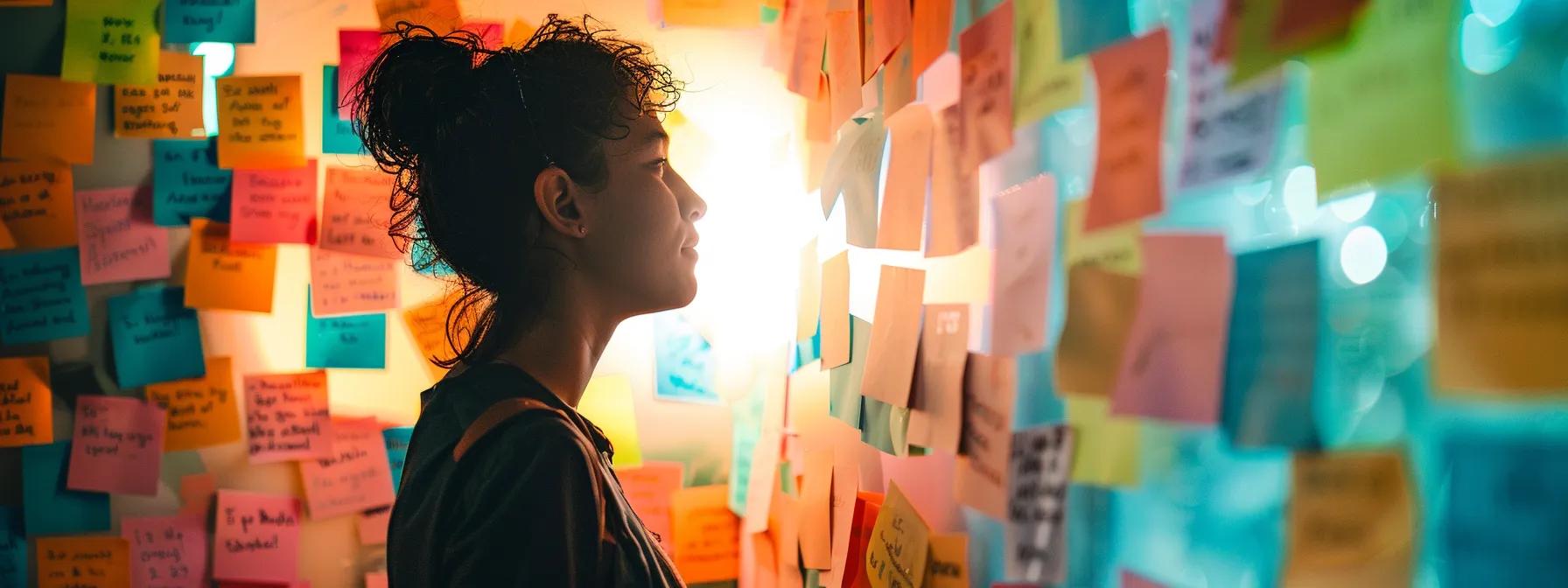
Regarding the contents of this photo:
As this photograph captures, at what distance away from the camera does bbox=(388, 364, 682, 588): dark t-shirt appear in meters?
0.69

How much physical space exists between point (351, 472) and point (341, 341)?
0.19 meters

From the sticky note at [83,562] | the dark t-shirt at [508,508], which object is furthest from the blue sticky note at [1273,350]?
the sticky note at [83,562]

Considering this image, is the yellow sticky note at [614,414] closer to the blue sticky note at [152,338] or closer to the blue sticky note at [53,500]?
the blue sticky note at [152,338]

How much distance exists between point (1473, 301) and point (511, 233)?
0.70 m

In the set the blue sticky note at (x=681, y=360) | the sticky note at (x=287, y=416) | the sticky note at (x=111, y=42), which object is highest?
the sticky note at (x=111, y=42)

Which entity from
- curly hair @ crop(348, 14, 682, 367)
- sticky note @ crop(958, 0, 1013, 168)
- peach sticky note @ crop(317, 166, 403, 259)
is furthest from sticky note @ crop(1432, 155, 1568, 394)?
peach sticky note @ crop(317, 166, 403, 259)

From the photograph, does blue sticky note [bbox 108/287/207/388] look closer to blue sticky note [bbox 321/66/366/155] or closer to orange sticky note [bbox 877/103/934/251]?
blue sticky note [bbox 321/66/366/155]

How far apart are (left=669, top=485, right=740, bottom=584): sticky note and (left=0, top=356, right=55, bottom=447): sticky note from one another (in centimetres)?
86

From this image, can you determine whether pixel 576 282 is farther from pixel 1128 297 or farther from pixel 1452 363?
pixel 1452 363

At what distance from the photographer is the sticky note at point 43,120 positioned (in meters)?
1.47

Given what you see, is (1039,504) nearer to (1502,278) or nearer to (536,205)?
(1502,278)

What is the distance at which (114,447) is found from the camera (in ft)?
4.83

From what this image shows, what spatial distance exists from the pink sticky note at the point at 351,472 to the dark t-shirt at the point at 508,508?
30.3 inches

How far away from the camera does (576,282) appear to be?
35.4 inches
